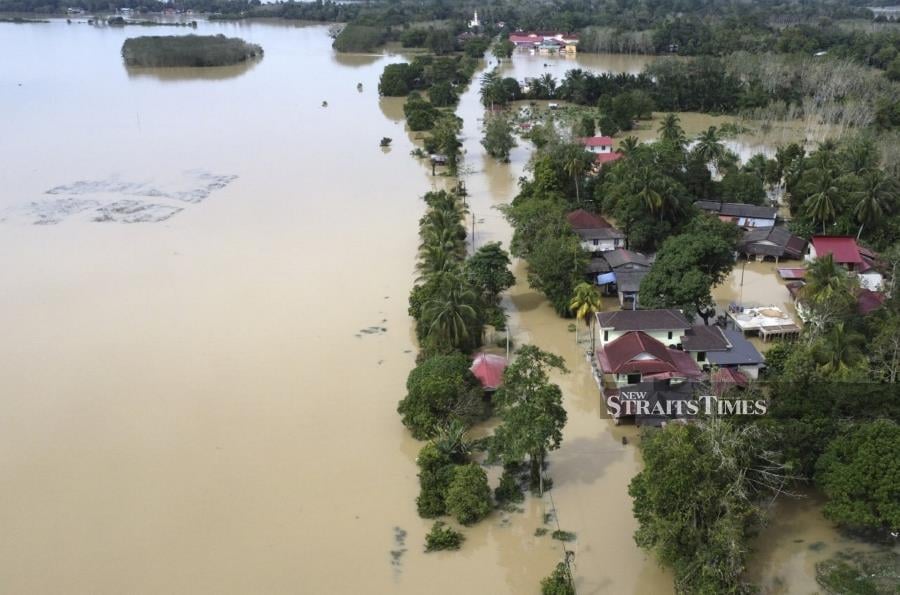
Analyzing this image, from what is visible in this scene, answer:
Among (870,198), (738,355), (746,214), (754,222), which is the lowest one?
→ (738,355)

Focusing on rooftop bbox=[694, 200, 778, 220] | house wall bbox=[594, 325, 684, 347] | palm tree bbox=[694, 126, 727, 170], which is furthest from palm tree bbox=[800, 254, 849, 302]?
palm tree bbox=[694, 126, 727, 170]

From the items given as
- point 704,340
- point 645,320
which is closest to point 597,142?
point 645,320

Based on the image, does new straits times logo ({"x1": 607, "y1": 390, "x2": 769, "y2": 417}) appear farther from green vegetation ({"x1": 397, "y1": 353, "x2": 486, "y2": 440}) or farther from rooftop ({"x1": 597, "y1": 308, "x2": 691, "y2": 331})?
green vegetation ({"x1": 397, "y1": 353, "x2": 486, "y2": 440})

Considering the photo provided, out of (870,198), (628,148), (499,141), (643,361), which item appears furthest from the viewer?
(499,141)

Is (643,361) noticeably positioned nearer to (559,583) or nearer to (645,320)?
(645,320)

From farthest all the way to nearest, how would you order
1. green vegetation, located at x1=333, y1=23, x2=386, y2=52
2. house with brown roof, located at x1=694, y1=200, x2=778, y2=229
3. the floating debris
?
green vegetation, located at x1=333, y1=23, x2=386, y2=52 → the floating debris → house with brown roof, located at x1=694, y1=200, x2=778, y2=229

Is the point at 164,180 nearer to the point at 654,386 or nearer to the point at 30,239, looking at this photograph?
the point at 30,239

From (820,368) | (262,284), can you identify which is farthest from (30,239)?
(820,368)
